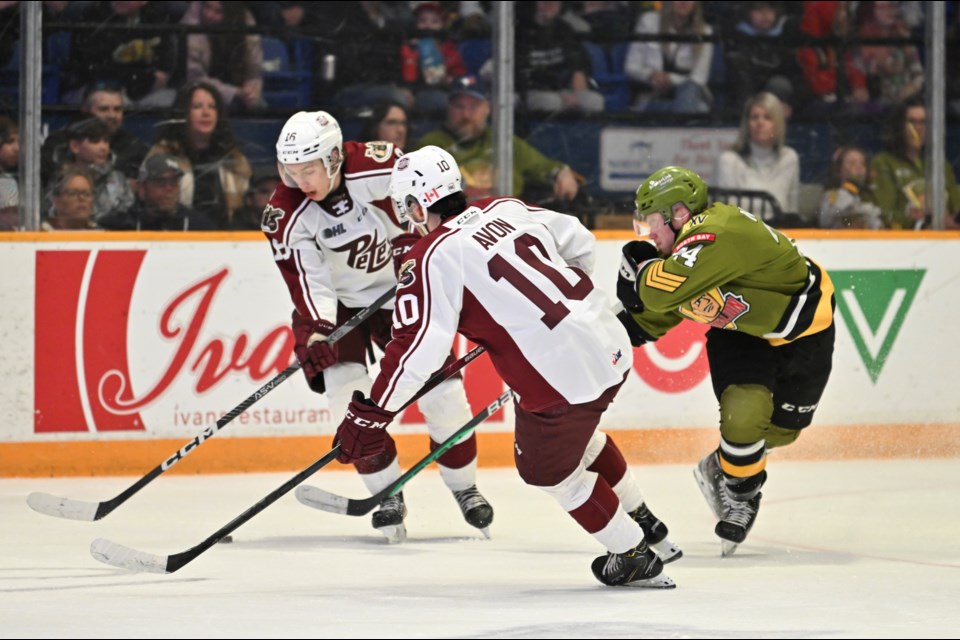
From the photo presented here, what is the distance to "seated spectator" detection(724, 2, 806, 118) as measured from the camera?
638 centimetres

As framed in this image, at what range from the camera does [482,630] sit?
10.1 ft

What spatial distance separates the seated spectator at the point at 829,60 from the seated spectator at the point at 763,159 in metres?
0.20

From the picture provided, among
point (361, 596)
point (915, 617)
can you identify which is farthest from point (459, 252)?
point (915, 617)

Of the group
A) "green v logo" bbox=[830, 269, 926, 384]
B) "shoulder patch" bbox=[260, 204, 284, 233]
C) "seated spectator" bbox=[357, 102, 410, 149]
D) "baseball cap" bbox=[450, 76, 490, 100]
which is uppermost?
"baseball cap" bbox=[450, 76, 490, 100]

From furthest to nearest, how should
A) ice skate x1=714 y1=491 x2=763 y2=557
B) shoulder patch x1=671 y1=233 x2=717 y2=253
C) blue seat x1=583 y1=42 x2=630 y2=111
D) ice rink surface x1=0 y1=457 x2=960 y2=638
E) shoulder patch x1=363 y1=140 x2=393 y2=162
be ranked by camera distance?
blue seat x1=583 y1=42 x2=630 y2=111 < shoulder patch x1=363 y1=140 x2=393 y2=162 < ice skate x1=714 y1=491 x2=763 y2=557 < shoulder patch x1=671 y1=233 x2=717 y2=253 < ice rink surface x1=0 y1=457 x2=960 y2=638

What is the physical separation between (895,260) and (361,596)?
328cm

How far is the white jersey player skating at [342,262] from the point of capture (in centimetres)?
Answer: 441

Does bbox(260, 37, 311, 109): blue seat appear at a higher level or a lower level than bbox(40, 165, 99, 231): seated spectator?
higher

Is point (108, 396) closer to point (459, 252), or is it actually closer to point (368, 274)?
point (368, 274)

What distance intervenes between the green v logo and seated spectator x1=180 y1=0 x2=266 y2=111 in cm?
235

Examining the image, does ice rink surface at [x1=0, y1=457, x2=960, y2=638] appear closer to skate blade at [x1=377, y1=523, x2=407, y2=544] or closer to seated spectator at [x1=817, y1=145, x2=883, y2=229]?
skate blade at [x1=377, y1=523, x2=407, y2=544]

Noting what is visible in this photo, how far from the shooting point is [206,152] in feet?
19.6

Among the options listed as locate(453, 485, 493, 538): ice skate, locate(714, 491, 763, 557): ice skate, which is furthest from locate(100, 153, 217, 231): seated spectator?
locate(714, 491, 763, 557): ice skate

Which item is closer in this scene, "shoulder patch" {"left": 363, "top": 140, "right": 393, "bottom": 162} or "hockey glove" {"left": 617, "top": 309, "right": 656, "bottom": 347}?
"hockey glove" {"left": 617, "top": 309, "right": 656, "bottom": 347}
